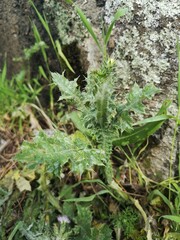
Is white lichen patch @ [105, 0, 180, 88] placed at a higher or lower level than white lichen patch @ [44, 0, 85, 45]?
lower

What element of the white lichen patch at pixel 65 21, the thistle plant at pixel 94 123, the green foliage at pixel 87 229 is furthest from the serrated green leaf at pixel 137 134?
the white lichen patch at pixel 65 21

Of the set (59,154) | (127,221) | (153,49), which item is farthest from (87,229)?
(153,49)

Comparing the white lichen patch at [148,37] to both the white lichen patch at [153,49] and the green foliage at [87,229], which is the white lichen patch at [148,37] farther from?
the green foliage at [87,229]

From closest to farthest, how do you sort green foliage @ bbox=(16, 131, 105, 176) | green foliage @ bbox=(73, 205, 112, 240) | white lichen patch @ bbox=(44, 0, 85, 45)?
green foliage @ bbox=(16, 131, 105, 176) → green foliage @ bbox=(73, 205, 112, 240) → white lichen patch @ bbox=(44, 0, 85, 45)

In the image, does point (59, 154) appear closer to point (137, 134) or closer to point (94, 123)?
point (94, 123)

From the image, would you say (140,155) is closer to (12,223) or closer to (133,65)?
(133,65)

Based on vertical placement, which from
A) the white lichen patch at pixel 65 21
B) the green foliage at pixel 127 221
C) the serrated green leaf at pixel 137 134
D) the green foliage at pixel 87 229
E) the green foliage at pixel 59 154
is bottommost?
the green foliage at pixel 127 221

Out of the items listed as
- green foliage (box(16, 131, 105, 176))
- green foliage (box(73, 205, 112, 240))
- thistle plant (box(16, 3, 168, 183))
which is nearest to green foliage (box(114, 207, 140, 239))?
green foliage (box(73, 205, 112, 240))

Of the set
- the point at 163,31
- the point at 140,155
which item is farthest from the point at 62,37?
the point at 140,155

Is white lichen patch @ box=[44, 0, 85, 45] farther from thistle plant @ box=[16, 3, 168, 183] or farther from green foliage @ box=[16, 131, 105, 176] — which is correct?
green foliage @ box=[16, 131, 105, 176]

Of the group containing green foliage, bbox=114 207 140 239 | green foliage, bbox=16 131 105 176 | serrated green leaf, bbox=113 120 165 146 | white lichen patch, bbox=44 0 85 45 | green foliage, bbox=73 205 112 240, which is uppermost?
white lichen patch, bbox=44 0 85 45

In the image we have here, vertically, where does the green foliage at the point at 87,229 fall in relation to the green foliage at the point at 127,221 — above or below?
above

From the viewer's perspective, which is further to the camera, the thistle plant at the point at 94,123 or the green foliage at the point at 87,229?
the green foliage at the point at 87,229
